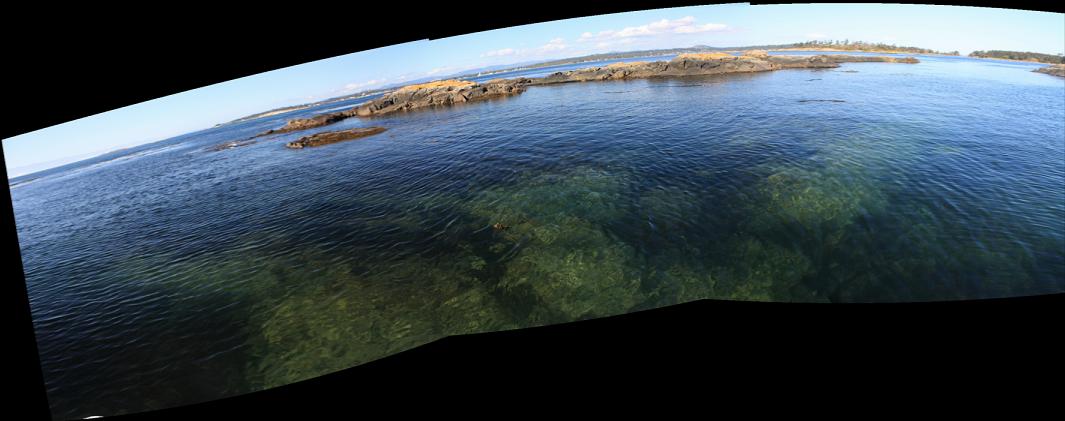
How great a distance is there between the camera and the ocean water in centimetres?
1499

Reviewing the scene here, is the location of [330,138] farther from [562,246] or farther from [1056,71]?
[1056,71]

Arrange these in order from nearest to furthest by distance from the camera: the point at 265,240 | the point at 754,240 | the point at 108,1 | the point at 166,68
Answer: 1. the point at 108,1
2. the point at 166,68
3. the point at 754,240
4. the point at 265,240

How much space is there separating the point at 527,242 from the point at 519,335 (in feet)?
48.6

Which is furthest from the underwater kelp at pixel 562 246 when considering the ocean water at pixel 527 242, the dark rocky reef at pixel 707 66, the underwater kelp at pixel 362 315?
Result: the dark rocky reef at pixel 707 66

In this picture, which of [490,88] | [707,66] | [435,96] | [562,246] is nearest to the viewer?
[562,246]

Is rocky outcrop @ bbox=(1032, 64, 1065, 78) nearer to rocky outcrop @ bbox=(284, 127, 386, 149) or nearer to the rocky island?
the rocky island

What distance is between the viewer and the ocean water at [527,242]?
1499cm

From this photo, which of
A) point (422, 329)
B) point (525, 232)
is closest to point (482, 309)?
point (422, 329)

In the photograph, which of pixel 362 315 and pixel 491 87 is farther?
pixel 491 87

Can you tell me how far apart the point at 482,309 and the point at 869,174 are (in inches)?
1188

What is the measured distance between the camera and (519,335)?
18.4 ft

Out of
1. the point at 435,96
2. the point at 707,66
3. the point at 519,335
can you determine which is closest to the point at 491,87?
the point at 435,96

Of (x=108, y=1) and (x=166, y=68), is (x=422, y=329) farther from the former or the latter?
(x=108, y=1)

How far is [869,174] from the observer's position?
25.3m
